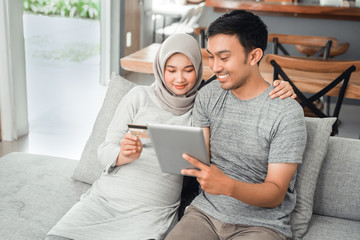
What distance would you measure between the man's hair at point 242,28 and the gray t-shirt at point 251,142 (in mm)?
178

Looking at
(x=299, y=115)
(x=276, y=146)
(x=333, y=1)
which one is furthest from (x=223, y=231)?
(x=333, y=1)

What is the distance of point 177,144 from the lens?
4.37ft

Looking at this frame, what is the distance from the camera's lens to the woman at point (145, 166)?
5.30ft

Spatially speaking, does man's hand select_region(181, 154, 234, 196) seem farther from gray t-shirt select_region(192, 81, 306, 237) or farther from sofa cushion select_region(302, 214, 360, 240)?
sofa cushion select_region(302, 214, 360, 240)

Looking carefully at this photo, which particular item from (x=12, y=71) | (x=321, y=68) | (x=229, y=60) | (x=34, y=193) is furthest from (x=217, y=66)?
(x=12, y=71)

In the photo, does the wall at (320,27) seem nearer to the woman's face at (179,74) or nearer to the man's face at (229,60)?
the woman's face at (179,74)

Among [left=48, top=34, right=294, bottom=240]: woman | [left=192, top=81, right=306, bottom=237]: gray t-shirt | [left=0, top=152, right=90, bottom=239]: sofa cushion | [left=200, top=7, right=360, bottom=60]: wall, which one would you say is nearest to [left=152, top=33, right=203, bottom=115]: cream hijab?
[left=48, top=34, right=294, bottom=240]: woman

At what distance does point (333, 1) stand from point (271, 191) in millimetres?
3748

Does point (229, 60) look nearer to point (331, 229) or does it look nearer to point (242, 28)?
point (242, 28)

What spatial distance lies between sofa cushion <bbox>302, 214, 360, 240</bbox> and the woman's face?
73 centimetres

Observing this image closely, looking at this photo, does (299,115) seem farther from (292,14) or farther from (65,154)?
(292,14)

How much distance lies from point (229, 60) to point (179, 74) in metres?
0.25

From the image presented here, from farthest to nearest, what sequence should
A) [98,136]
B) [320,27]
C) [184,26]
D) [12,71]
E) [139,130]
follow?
[184,26] < [320,27] < [12,71] < [98,136] < [139,130]

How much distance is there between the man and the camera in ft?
4.77
